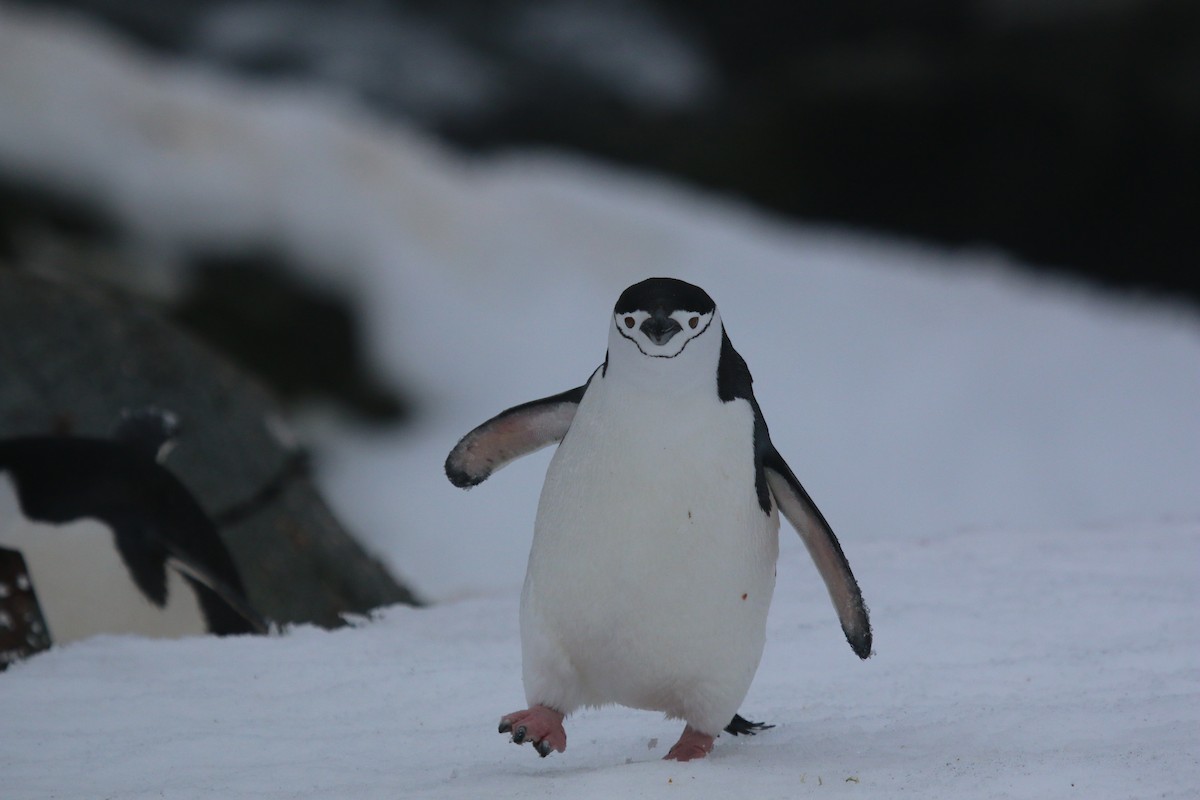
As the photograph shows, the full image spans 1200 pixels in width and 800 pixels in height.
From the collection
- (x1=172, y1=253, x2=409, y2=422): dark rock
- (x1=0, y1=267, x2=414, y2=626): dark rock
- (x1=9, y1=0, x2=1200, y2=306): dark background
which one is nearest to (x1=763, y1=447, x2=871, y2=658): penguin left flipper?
(x1=0, y1=267, x2=414, y2=626): dark rock

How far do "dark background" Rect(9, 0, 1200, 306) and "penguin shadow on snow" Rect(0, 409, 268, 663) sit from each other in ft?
18.8

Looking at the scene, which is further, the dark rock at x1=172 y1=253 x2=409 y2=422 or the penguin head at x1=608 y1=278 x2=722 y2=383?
the dark rock at x1=172 y1=253 x2=409 y2=422

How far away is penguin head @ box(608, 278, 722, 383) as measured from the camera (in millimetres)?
1408

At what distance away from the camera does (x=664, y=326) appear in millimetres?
1397

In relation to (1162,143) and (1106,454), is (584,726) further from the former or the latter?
(1162,143)

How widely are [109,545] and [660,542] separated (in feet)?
4.87

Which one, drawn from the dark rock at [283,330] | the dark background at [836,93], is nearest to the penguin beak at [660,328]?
the dark rock at [283,330]

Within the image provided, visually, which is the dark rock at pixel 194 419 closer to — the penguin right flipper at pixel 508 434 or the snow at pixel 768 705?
the snow at pixel 768 705

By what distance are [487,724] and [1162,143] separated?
6854mm

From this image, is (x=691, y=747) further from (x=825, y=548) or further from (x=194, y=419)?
(x=194, y=419)

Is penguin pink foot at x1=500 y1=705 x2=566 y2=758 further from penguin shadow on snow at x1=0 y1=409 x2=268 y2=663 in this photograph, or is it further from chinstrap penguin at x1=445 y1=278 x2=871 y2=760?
penguin shadow on snow at x1=0 y1=409 x2=268 y2=663

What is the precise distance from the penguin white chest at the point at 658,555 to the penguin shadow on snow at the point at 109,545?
121 centimetres

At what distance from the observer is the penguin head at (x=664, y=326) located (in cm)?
141

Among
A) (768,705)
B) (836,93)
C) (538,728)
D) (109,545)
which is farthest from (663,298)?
(836,93)
